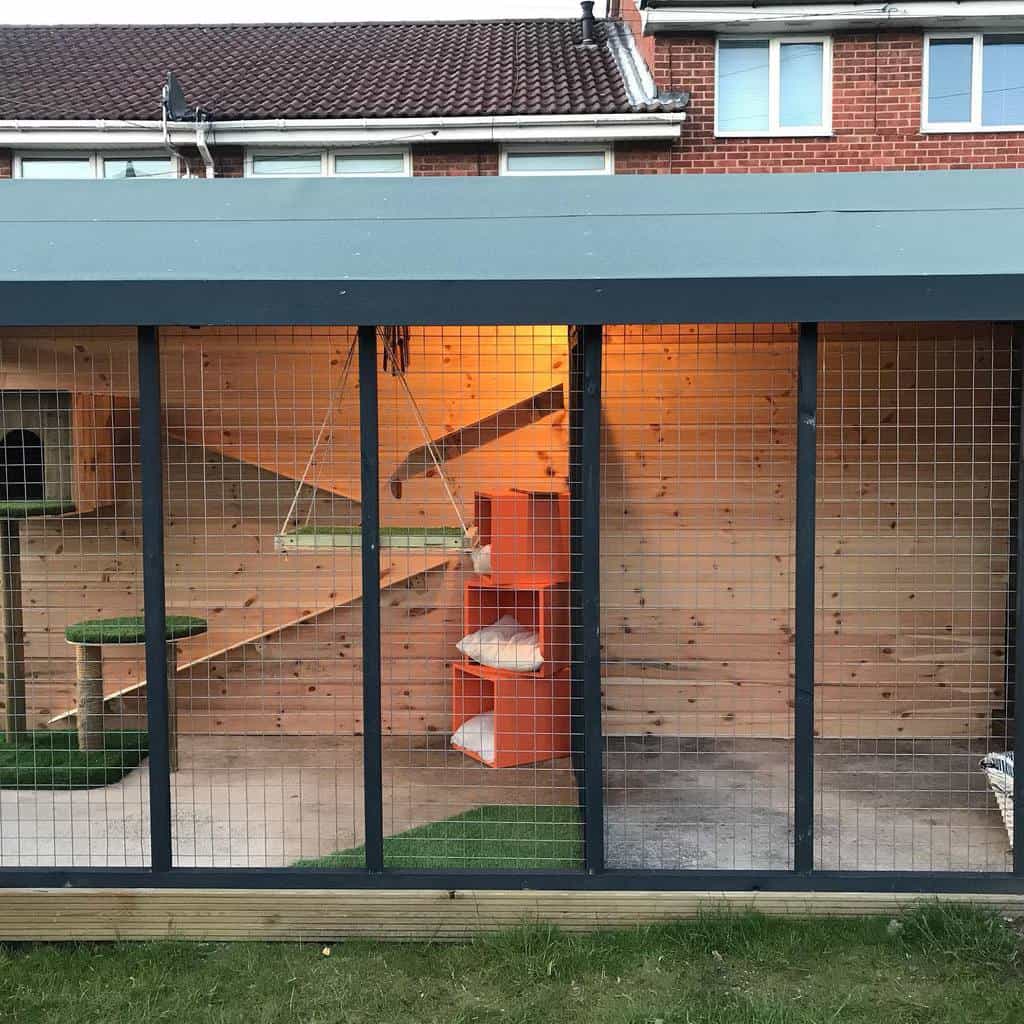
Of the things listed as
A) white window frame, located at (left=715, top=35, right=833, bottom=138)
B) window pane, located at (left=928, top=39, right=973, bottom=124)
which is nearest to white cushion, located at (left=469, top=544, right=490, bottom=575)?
white window frame, located at (left=715, top=35, right=833, bottom=138)

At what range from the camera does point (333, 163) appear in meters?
8.37

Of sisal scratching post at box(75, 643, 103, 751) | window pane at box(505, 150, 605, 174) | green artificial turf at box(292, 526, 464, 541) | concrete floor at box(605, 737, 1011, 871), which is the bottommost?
concrete floor at box(605, 737, 1011, 871)

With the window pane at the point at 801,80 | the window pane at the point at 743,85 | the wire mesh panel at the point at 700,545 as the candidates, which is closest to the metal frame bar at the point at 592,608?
the wire mesh panel at the point at 700,545

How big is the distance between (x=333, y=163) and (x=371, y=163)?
1.10ft

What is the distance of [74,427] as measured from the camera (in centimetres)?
519

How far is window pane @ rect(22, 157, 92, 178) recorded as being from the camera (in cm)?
852

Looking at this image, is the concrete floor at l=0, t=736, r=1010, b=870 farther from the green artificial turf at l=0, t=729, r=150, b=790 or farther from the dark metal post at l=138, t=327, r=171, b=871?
the dark metal post at l=138, t=327, r=171, b=871

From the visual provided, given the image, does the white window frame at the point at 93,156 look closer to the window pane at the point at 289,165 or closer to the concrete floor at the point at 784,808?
the window pane at the point at 289,165

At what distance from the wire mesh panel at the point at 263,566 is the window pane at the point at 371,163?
325cm

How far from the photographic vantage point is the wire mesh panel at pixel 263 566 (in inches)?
215

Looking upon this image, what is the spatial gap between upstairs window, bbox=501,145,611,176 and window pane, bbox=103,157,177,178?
3058mm

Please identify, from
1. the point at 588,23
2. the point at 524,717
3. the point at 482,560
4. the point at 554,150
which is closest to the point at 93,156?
the point at 554,150

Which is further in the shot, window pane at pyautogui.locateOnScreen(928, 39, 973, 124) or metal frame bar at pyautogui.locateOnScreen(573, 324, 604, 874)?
window pane at pyautogui.locateOnScreen(928, 39, 973, 124)

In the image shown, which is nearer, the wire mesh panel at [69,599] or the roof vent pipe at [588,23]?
the wire mesh panel at [69,599]
